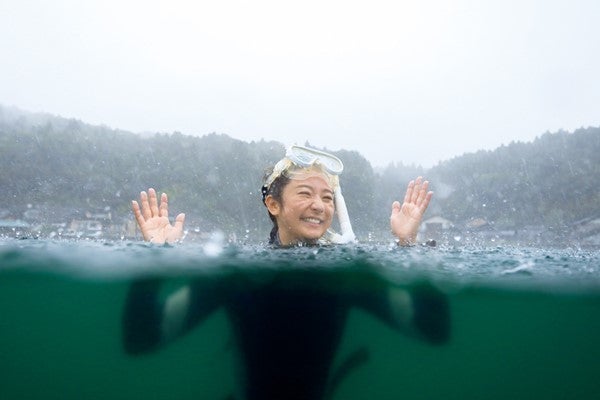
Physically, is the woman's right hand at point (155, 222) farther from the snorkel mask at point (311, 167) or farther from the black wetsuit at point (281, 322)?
the snorkel mask at point (311, 167)

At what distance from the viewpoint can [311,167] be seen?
5625 millimetres

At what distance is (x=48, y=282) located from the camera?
7695 mm

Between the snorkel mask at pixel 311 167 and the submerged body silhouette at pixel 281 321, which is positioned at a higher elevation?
the snorkel mask at pixel 311 167

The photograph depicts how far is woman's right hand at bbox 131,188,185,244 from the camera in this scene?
564 cm

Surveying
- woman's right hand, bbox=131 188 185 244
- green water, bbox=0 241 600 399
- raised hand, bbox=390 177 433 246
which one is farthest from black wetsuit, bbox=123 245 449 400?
raised hand, bbox=390 177 433 246

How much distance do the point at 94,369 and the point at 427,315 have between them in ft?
24.7

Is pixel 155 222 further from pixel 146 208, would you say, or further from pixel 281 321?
pixel 281 321

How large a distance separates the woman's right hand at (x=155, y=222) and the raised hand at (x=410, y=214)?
2.79 meters

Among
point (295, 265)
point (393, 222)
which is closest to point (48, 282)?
point (295, 265)

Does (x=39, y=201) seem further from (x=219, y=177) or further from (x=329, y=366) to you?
(x=329, y=366)

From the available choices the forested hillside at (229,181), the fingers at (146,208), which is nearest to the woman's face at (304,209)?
the fingers at (146,208)

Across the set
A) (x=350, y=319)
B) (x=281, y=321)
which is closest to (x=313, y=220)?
(x=281, y=321)

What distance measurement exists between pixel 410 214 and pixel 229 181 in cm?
5340

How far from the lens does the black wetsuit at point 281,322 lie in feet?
17.5
